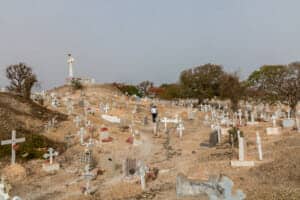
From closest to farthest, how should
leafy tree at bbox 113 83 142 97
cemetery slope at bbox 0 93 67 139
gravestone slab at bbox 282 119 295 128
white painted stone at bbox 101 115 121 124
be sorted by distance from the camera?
cemetery slope at bbox 0 93 67 139
gravestone slab at bbox 282 119 295 128
white painted stone at bbox 101 115 121 124
leafy tree at bbox 113 83 142 97

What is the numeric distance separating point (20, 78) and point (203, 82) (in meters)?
25.0

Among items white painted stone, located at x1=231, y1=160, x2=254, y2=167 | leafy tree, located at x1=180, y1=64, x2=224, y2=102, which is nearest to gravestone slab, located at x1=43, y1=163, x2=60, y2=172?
white painted stone, located at x1=231, y1=160, x2=254, y2=167

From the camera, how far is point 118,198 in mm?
8805

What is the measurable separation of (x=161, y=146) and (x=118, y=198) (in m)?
9.09

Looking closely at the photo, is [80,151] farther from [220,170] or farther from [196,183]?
[196,183]

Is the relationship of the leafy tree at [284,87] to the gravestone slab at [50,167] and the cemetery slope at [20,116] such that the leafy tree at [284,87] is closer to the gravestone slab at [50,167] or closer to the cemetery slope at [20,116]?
the cemetery slope at [20,116]

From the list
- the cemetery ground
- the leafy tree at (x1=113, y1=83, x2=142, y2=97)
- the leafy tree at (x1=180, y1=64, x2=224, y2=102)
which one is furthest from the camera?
the leafy tree at (x1=113, y1=83, x2=142, y2=97)

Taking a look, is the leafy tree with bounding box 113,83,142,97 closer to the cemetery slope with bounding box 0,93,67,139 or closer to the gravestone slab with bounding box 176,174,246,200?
the cemetery slope with bounding box 0,93,67,139

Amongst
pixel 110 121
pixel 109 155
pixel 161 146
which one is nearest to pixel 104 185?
pixel 109 155

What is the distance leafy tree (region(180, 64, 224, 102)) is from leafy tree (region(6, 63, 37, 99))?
22.0 meters

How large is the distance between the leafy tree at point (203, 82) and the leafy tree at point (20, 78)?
22001mm

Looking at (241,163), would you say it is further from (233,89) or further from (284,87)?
(233,89)

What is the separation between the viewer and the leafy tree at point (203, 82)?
47.0 metres

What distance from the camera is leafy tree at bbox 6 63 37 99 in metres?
36.3
